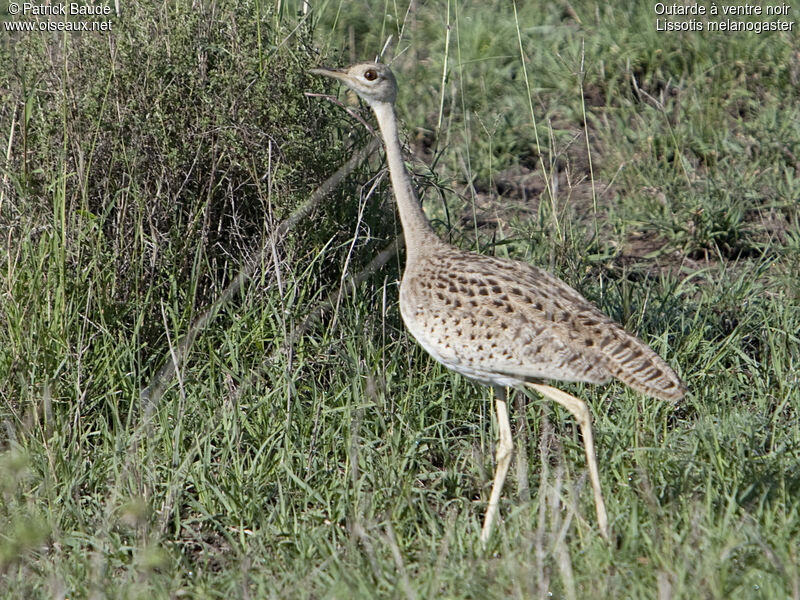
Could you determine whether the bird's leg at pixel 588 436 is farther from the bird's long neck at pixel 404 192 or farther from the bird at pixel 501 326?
the bird's long neck at pixel 404 192

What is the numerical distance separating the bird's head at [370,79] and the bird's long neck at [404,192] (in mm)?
42

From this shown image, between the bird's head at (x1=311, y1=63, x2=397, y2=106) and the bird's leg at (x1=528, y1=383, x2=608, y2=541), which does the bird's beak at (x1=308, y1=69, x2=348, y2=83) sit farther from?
the bird's leg at (x1=528, y1=383, x2=608, y2=541)

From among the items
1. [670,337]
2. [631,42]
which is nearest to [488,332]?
[670,337]

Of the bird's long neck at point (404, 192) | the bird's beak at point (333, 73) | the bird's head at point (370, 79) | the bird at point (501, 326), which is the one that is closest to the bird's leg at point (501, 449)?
the bird at point (501, 326)

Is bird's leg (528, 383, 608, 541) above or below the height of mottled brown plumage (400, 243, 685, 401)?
below

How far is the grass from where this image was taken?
3354 mm

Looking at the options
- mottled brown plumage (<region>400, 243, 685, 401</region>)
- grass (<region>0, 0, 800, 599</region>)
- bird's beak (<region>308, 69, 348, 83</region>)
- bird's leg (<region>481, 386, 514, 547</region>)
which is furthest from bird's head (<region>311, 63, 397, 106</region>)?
bird's leg (<region>481, 386, 514, 547</region>)

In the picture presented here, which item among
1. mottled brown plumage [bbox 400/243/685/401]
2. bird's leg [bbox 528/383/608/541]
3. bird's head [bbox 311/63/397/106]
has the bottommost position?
bird's leg [bbox 528/383/608/541]

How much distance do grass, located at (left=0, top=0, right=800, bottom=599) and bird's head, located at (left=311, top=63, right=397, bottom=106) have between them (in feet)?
1.15

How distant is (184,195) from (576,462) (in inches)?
79.4

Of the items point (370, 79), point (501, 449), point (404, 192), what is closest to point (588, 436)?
point (501, 449)

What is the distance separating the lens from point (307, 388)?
14.0 feet

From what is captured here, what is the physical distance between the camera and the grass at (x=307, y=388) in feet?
11.0

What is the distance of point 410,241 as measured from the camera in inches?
164
